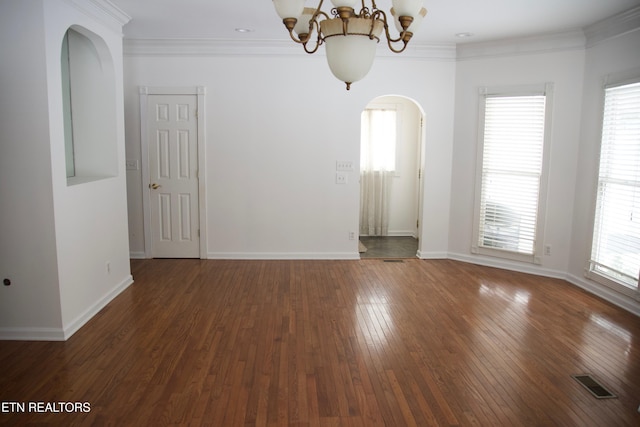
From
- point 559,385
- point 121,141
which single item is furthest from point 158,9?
point 559,385

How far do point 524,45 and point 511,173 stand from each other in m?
1.52

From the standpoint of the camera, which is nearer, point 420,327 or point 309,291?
point 420,327

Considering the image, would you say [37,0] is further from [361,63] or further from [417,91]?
[417,91]

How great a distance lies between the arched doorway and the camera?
7812mm

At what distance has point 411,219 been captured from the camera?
8211mm

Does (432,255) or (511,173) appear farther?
(432,255)

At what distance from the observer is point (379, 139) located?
25.9ft

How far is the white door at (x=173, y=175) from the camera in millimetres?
6297

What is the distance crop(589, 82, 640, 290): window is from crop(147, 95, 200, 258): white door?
477cm

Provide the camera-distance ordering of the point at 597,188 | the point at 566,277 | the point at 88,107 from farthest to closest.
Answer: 1. the point at 566,277
2. the point at 597,188
3. the point at 88,107

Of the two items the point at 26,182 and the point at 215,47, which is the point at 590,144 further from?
the point at 26,182

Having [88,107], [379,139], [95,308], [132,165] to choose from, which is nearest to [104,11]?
[88,107]

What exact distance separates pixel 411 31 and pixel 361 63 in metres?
0.34

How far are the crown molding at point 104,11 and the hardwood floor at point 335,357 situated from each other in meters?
2.68
